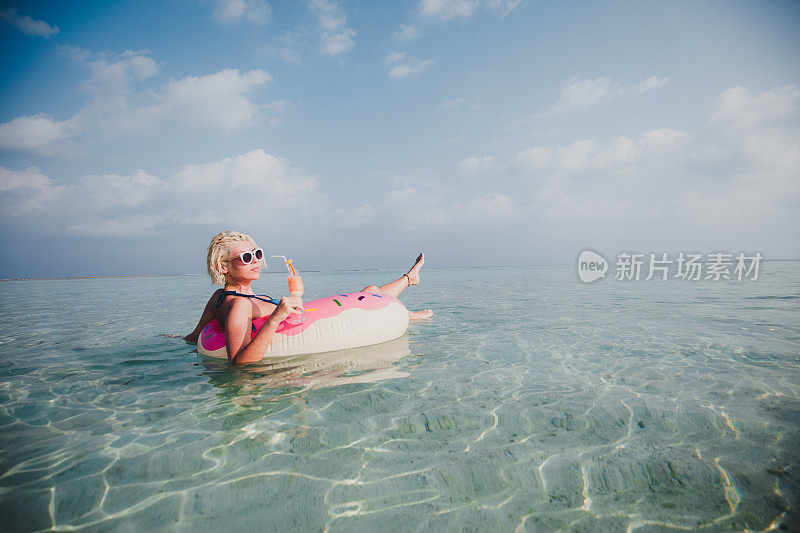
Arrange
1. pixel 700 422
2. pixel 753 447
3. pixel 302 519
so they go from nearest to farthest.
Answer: pixel 302 519, pixel 753 447, pixel 700 422

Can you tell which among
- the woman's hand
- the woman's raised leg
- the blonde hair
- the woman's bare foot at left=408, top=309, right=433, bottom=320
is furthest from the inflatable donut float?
the woman's bare foot at left=408, top=309, right=433, bottom=320

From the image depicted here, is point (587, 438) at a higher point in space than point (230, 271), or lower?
lower

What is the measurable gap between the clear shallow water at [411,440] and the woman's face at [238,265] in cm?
109

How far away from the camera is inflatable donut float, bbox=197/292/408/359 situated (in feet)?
14.1

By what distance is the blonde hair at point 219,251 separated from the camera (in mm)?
4027

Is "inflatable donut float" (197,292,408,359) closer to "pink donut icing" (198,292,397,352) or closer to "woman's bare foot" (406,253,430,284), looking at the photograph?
"pink donut icing" (198,292,397,352)

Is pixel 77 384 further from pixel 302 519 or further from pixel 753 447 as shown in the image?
pixel 753 447

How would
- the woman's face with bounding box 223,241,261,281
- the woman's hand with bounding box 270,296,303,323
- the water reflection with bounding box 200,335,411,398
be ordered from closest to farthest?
the woman's hand with bounding box 270,296,303,323 → the water reflection with bounding box 200,335,411,398 → the woman's face with bounding box 223,241,261,281

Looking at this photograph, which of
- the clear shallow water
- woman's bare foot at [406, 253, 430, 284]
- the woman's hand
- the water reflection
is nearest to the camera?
the clear shallow water

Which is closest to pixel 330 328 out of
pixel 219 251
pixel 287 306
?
pixel 287 306

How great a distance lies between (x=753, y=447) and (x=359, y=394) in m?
2.85

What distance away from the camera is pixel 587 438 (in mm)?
2443

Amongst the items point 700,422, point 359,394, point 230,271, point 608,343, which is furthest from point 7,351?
point 608,343

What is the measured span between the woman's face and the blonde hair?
0.05 metres
